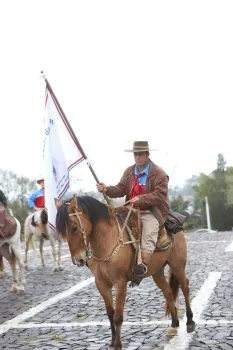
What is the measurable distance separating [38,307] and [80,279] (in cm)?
336

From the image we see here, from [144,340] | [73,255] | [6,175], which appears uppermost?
[6,175]

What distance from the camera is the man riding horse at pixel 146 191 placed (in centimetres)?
646

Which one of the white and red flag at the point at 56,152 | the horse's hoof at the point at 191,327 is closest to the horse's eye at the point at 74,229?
the white and red flag at the point at 56,152

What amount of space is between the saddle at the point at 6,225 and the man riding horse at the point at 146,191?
14.8ft

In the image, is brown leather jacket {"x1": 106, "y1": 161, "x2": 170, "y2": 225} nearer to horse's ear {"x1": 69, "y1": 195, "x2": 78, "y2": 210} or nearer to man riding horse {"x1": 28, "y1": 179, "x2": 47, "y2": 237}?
horse's ear {"x1": 69, "y1": 195, "x2": 78, "y2": 210}

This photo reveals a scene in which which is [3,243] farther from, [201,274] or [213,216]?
[213,216]

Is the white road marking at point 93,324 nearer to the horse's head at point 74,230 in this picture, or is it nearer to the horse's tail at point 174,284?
the horse's tail at point 174,284

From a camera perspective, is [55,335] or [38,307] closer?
[55,335]

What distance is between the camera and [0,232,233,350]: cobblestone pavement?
6828 millimetres

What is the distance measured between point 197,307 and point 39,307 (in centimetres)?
256

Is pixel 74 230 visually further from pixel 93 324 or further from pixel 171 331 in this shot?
pixel 93 324

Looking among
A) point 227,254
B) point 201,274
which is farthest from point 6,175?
point 201,274

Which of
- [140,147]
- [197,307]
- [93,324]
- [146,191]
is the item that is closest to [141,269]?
[146,191]

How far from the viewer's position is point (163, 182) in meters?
6.62
